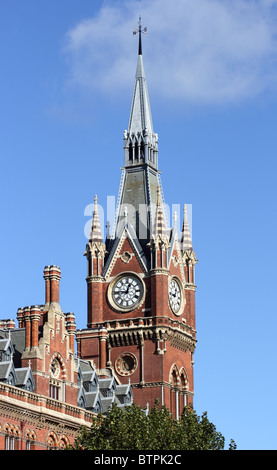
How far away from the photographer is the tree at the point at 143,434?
92.1m

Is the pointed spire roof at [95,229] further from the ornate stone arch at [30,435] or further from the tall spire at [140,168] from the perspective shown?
the ornate stone arch at [30,435]

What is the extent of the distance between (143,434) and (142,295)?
1383 inches

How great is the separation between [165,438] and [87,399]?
19.5 metres

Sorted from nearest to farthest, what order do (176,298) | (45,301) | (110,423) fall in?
(110,423), (45,301), (176,298)

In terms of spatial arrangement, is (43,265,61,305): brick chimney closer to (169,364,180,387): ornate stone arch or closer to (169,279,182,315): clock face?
(169,279,182,315): clock face

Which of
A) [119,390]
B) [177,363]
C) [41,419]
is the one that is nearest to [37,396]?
[41,419]

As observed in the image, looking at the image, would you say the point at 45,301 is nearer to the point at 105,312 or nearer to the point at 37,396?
the point at 37,396

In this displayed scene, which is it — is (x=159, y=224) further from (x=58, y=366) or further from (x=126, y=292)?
(x=58, y=366)

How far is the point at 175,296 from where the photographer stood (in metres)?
129

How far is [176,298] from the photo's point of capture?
129 meters

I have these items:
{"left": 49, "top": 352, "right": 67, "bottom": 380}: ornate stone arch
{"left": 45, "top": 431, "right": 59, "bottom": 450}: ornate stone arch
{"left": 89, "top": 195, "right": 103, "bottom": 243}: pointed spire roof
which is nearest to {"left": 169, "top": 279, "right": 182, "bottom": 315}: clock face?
{"left": 89, "top": 195, "right": 103, "bottom": 243}: pointed spire roof

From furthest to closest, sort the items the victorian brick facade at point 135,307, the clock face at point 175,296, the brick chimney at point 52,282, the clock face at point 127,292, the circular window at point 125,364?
the clock face at point 175,296, the clock face at point 127,292, the circular window at point 125,364, the victorian brick facade at point 135,307, the brick chimney at point 52,282

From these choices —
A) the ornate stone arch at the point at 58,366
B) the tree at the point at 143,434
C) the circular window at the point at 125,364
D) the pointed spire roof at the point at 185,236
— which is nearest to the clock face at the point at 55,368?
the ornate stone arch at the point at 58,366

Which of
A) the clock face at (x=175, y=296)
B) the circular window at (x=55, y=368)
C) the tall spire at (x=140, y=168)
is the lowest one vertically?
the circular window at (x=55, y=368)
